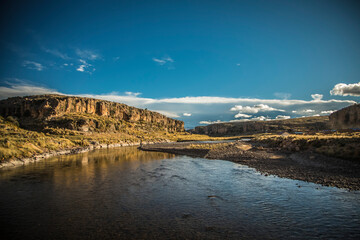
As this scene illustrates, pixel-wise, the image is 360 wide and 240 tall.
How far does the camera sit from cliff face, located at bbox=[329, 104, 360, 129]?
5312 cm

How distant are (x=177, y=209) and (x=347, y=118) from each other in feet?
224

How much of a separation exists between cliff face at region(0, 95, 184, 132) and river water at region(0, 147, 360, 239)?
223 ft

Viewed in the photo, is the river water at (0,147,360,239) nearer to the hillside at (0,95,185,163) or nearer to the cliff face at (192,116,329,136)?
the hillside at (0,95,185,163)

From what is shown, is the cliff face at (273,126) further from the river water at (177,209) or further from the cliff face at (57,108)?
the river water at (177,209)

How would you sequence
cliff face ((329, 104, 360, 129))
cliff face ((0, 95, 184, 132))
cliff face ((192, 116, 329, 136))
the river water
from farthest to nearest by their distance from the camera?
cliff face ((192, 116, 329, 136))
cliff face ((0, 95, 184, 132))
cliff face ((329, 104, 360, 129))
the river water

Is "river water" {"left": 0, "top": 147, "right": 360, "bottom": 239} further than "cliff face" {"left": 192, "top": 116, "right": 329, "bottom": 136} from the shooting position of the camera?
No

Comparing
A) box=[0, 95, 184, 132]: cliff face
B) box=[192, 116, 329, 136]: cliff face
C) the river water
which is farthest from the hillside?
box=[192, 116, 329, 136]: cliff face

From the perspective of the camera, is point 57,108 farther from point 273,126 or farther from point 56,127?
point 273,126

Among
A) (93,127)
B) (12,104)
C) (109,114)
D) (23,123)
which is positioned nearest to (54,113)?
(23,123)

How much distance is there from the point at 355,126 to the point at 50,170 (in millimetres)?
71809

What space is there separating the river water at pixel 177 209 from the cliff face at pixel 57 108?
223 feet

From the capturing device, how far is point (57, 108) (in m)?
78.9

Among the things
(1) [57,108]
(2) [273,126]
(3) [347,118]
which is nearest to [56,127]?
(1) [57,108]

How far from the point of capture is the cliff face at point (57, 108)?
76.1 meters
